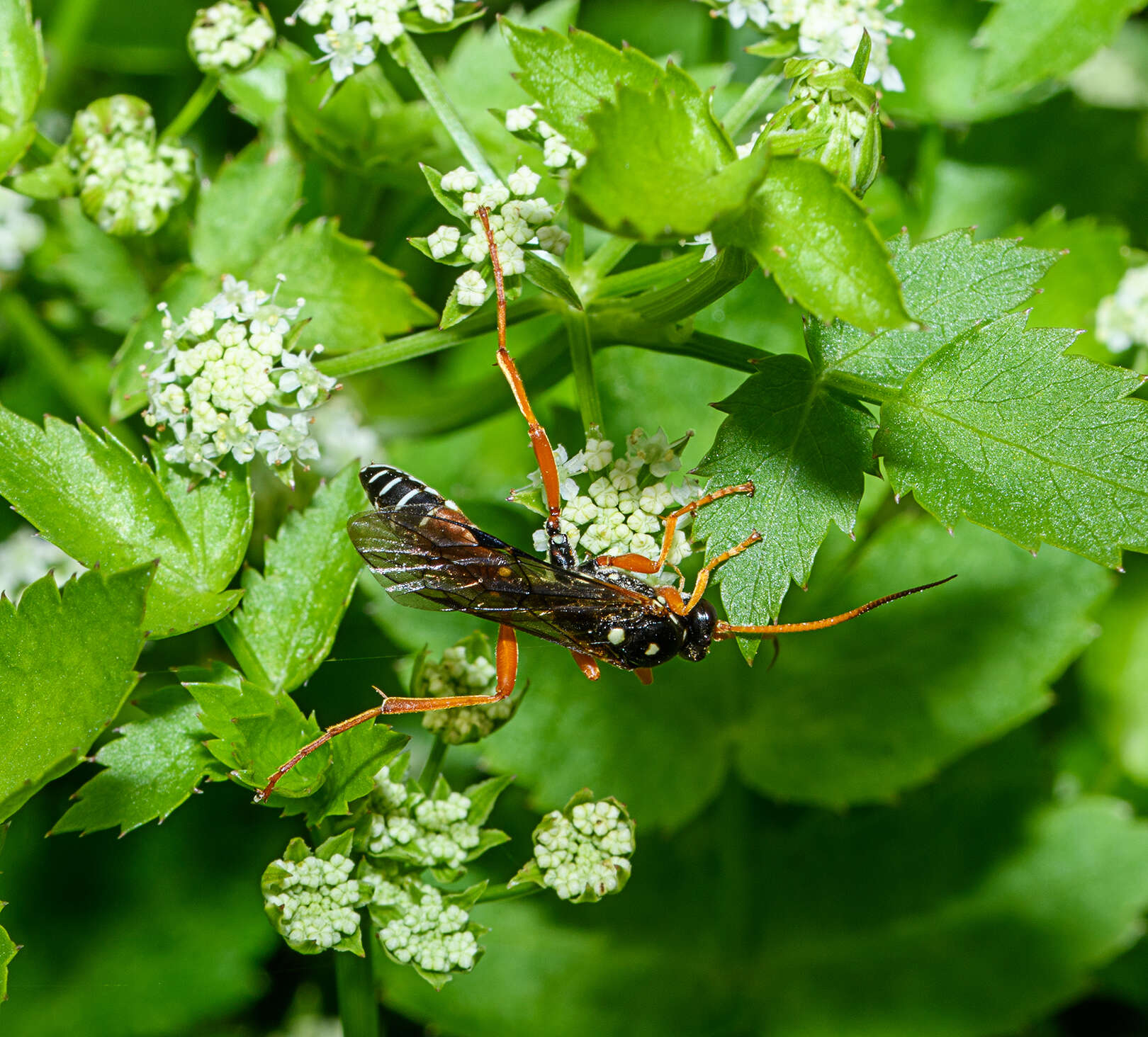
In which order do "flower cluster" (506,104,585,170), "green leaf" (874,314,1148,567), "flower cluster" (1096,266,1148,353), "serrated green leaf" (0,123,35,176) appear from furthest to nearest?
"flower cluster" (1096,266,1148,353) < "serrated green leaf" (0,123,35,176) < "flower cluster" (506,104,585,170) < "green leaf" (874,314,1148,567)

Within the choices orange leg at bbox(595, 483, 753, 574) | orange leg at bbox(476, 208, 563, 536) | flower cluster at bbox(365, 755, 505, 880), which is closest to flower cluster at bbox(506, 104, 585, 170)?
orange leg at bbox(476, 208, 563, 536)

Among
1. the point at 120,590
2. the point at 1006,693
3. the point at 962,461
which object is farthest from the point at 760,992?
the point at 120,590

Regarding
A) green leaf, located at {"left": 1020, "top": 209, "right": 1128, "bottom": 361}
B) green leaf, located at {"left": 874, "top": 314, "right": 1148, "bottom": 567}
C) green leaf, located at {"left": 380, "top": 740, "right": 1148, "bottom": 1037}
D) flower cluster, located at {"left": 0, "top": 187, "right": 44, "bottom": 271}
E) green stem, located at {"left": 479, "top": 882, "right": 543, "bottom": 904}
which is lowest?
green leaf, located at {"left": 380, "top": 740, "right": 1148, "bottom": 1037}

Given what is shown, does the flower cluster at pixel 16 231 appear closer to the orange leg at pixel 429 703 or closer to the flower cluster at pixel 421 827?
the orange leg at pixel 429 703

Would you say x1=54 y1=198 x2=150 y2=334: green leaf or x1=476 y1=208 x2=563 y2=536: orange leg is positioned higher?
x1=476 y1=208 x2=563 y2=536: orange leg

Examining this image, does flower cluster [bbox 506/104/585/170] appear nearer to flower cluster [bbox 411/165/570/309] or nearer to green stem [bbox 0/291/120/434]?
flower cluster [bbox 411/165/570/309]

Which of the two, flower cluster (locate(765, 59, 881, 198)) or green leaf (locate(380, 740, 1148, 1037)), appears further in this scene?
green leaf (locate(380, 740, 1148, 1037))

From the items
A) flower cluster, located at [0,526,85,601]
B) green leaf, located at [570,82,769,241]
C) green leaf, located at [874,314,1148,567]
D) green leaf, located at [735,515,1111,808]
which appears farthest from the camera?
flower cluster, located at [0,526,85,601]

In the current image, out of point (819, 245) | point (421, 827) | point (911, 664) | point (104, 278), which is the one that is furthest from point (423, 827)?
point (104, 278)

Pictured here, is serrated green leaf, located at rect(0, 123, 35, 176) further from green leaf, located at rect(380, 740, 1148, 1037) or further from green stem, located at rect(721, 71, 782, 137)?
green leaf, located at rect(380, 740, 1148, 1037)
